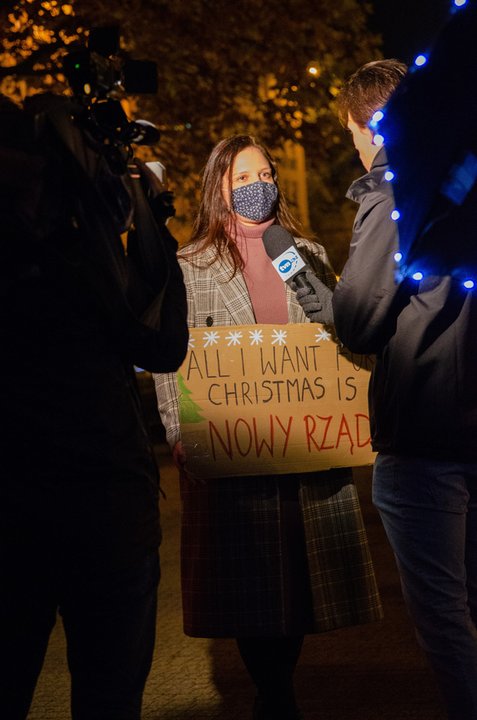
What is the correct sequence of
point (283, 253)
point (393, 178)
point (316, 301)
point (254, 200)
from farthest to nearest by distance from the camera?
point (254, 200) → point (283, 253) → point (316, 301) → point (393, 178)

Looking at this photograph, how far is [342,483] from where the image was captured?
375cm

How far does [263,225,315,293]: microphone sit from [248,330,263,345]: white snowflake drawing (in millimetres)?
216

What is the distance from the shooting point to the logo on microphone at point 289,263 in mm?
3637

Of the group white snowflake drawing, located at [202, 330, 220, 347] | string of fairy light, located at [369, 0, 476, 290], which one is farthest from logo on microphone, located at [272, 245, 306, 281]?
A: string of fairy light, located at [369, 0, 476, 290]

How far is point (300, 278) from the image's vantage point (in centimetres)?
363

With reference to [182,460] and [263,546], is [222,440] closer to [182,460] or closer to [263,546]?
[182,460]

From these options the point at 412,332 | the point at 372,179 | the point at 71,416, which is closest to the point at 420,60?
the point at 372,179

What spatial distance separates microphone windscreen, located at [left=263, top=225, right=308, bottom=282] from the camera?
3.64 meters

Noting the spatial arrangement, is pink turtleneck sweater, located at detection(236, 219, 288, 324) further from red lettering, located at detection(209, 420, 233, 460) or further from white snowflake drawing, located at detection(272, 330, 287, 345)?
A: red lettering, located at detection(209, 420, 233, 460)

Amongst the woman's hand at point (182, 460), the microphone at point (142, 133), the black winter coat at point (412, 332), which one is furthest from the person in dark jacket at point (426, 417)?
the woman's hand at point (182, 460)

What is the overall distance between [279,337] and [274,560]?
0.79 meters

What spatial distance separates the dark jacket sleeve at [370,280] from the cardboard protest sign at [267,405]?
0.83 meters

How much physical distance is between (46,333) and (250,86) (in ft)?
38.8

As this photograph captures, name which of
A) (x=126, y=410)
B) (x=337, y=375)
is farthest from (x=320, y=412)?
(x=126, y=410)
